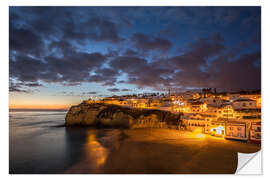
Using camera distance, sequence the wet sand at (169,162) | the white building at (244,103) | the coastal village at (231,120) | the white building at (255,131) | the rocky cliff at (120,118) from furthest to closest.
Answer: the rocky cliff at (120,118) → the white building at (244,103) → the coastal village at (231,120) → the white building at (255,131) → the wet sand at (169,162)

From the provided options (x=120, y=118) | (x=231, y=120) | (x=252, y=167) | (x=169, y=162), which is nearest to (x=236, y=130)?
(x=231, y=120)

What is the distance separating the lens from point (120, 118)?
16.5 m

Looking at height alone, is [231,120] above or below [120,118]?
above

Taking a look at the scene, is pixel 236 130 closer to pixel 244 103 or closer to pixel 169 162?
pixel 244 103

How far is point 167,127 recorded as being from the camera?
13414 millimetres

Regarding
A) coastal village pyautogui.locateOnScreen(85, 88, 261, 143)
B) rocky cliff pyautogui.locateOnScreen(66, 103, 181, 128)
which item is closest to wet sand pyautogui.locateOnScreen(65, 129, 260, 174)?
coastal village pyautogui.locateOnScreen(85, 88, 261, 143)

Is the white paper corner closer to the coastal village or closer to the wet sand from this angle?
the wet sand

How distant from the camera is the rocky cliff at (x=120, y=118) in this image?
47.4 ft

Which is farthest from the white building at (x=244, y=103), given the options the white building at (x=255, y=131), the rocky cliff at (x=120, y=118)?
the rocky cliff at (x=120, y=118)

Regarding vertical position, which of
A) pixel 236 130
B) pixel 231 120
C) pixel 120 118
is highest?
pixel 231 120

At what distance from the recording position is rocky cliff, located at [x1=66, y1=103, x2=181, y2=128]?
14453mm

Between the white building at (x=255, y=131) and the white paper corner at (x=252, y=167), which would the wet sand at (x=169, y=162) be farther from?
the white building at (x=255, y=131)
